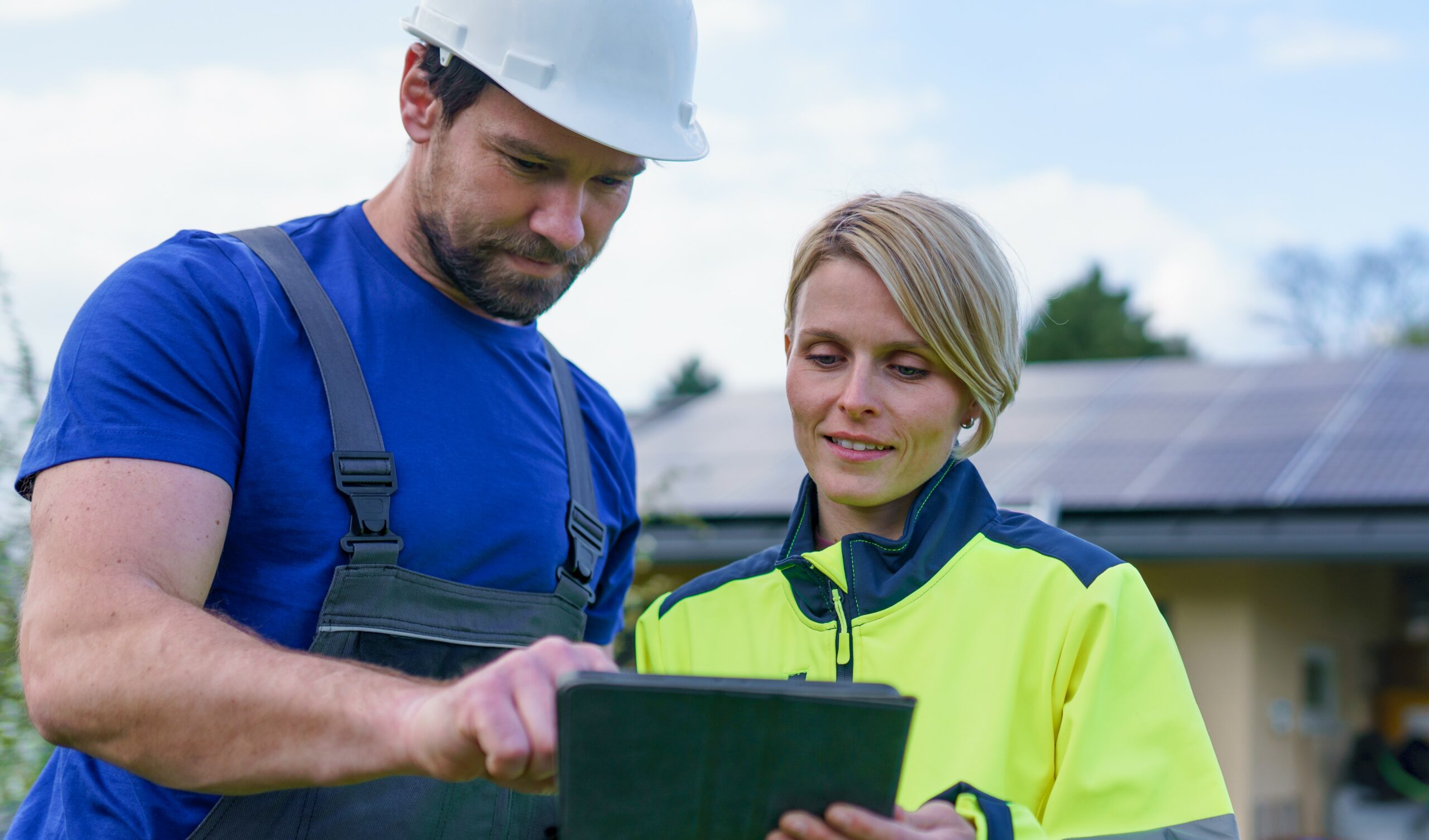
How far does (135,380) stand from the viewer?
1655 mm

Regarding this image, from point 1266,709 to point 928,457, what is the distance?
24.2 feet

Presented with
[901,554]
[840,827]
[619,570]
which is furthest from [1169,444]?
[840,827]

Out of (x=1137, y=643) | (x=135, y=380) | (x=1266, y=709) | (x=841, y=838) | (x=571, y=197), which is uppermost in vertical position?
(x=571, y=197)

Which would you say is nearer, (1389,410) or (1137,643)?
(1137,643)

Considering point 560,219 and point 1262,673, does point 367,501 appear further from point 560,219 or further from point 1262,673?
point 1262,673

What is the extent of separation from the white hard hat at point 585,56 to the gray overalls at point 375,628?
0.44 m

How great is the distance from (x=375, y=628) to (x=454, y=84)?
0.90 m

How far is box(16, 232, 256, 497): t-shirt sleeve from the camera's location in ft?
5.29

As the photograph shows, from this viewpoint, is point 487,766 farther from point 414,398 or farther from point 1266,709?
point 1266,709

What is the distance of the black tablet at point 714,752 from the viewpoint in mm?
1024

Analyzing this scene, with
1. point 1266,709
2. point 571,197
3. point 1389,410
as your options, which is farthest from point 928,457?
point 1389,410

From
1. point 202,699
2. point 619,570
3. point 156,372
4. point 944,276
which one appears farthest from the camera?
point 619,570

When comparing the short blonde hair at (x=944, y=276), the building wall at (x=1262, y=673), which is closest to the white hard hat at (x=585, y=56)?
the short blonde hair at (x=944, y=276)

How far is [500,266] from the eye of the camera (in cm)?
211
